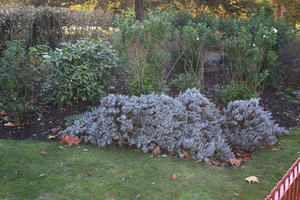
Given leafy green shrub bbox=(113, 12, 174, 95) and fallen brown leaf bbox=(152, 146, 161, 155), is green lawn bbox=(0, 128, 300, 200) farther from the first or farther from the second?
leafy green shrub bbox=(113, 12, 174, 95)

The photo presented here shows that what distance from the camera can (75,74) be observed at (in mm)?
5324

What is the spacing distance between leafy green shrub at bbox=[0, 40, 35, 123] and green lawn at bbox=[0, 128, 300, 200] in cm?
69

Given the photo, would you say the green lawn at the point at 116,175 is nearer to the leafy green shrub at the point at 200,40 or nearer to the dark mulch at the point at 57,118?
the dark mulch at the point at 57,118

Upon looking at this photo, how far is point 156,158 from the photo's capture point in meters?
4.01

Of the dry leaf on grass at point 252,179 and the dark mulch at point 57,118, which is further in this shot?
the dark mulch at point 57,118

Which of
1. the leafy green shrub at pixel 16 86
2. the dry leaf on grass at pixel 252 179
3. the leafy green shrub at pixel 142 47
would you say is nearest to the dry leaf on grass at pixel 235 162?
the dry leaf on grass at pixel 252 179

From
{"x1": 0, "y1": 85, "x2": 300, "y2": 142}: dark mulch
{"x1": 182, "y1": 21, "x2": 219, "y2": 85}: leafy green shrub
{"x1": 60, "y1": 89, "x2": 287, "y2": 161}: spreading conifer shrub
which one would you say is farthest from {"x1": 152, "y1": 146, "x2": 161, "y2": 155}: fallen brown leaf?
{"x1": 182, "y1": 21, "x2": 219, "y2": 85}: leafy green shrub

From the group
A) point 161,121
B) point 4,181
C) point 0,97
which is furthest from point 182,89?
point 4,181

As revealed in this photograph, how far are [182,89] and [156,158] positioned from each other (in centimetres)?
261

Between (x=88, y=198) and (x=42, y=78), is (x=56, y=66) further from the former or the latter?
(x=88, y=198)

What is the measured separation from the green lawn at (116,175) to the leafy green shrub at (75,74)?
1402 millimetres

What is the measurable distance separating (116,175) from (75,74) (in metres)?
2.49

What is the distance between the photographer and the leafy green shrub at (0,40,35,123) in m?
4.71

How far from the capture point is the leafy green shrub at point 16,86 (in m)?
4.71
